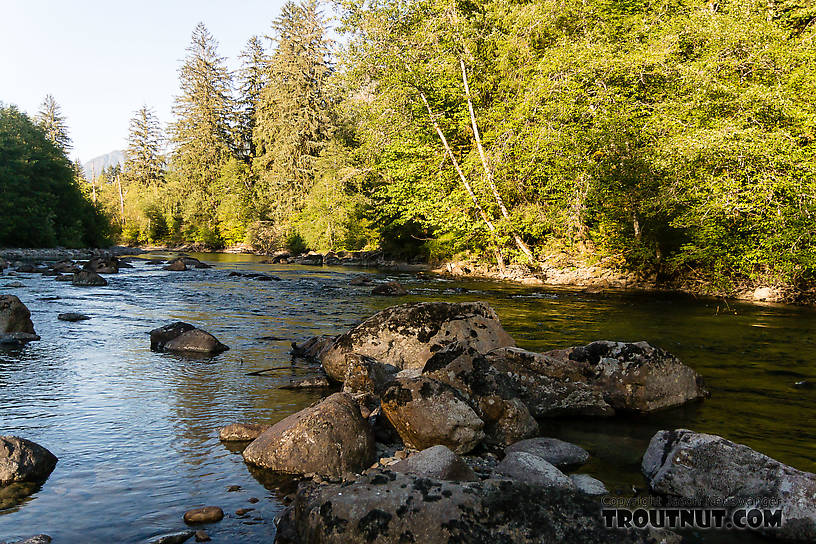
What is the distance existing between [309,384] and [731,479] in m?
5.81

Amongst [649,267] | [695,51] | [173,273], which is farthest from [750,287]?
[173,273]

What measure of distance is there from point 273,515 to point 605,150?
19.2 metres

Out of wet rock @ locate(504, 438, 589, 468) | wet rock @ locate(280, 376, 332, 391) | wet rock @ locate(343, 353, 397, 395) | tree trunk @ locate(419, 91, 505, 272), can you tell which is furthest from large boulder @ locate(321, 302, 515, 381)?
tree trunk @ locate(419, 91, 505, 272)

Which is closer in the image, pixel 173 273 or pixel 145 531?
pixel 145 531

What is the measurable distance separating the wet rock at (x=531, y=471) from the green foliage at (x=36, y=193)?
49.9m

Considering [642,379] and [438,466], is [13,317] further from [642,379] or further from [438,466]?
[642,379]

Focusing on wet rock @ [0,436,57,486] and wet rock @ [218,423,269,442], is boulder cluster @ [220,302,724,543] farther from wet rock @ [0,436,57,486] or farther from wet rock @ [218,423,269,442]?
wet rock @ [0,436,57,486]

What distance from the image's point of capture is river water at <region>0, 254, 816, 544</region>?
4.44 m

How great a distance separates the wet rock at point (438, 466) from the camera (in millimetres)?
4469

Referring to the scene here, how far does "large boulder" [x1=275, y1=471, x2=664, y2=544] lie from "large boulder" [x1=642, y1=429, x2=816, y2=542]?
176 centimetres

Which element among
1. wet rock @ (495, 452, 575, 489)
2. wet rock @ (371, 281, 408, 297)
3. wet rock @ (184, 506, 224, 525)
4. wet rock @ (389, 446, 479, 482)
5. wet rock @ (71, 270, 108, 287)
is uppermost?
wet rock @ (71, 270, 108, 287)

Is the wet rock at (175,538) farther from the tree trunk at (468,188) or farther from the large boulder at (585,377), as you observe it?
the tree trunk at (468,188)

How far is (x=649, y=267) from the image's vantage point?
71.9ft

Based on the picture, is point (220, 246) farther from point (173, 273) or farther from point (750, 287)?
point (750, 287)
